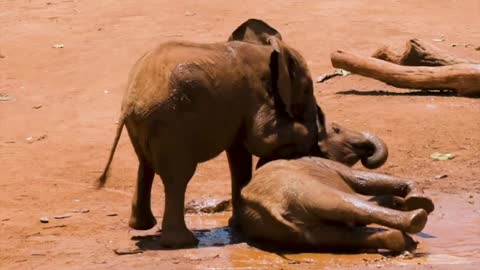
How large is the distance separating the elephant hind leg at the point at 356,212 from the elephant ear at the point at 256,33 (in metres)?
1.37

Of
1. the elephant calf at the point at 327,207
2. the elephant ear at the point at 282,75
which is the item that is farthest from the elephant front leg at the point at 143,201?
the elephant ear at the point at 282,75

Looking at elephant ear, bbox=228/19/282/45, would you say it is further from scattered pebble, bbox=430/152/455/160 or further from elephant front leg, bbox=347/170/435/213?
scattered pebble, bbox=430/152/455/160

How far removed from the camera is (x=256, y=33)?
8320 millimetres

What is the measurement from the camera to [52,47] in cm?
1745

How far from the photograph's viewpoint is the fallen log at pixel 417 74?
12.3m

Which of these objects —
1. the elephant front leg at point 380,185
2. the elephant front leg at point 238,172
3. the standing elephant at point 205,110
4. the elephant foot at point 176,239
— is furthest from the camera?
the elephant front leg at point 238,172

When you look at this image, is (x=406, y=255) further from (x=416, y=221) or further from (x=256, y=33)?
(x=256, y=33)

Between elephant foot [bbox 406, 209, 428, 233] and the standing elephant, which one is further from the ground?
the standing elephant

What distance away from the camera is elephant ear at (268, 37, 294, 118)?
25.9ft

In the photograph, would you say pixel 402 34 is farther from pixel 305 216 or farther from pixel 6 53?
pixel 305 216

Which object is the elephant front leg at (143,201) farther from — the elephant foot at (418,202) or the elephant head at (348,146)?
the elephant foot at (418,202)

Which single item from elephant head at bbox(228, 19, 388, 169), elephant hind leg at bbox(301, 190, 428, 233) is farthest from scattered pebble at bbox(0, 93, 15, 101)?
elephant hind leg at bbox(301, 190, 428, 233)

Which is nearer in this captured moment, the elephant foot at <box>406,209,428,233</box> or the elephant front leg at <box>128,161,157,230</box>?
the elephant foot at <box>406,209,428,233</box>

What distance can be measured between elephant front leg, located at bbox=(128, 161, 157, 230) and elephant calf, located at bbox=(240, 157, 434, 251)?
0.71 meters
